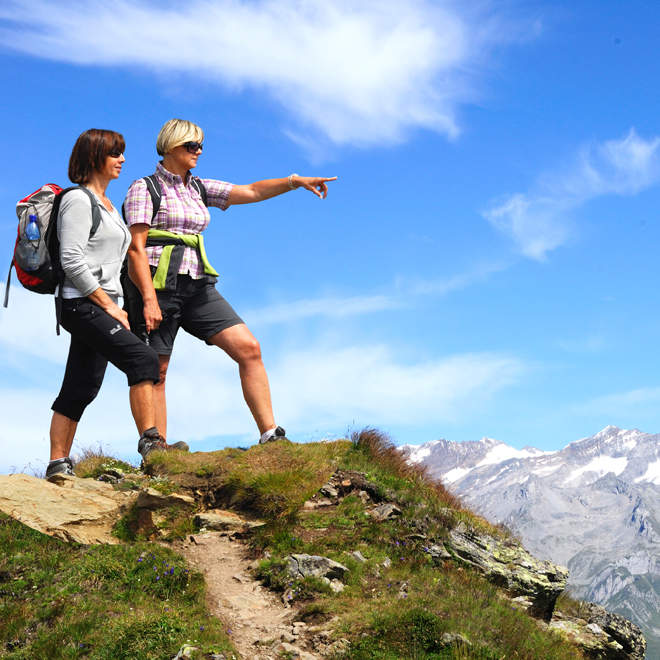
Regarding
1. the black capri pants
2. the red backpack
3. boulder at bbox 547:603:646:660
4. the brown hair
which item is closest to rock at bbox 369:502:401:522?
boulder at bbox 547:603:646:660

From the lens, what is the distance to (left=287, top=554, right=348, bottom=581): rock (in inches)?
328

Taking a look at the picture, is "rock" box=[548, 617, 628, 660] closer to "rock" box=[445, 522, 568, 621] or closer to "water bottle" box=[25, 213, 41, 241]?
"rock" box=[445, 522, 568, 621]

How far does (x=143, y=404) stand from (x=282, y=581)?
117 inches

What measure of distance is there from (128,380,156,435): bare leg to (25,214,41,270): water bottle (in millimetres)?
1947

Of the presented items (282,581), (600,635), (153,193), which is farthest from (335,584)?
(153,193)

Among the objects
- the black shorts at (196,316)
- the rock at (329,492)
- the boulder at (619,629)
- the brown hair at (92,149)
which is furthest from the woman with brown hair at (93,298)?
the boulder at (619,629)

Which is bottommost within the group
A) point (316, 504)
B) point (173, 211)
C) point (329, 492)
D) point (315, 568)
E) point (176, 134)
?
point (315, 568)

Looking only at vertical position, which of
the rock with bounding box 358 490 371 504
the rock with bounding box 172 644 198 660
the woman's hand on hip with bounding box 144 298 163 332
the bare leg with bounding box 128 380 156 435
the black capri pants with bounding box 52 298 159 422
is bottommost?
the rock with bounding box 172 644 198 660

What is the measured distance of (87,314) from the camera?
29.4 feet

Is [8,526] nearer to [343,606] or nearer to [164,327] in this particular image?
[164,327]

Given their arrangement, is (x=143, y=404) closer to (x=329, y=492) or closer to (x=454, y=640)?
(x=329, y=492)

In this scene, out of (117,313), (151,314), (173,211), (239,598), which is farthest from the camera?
(173,211)

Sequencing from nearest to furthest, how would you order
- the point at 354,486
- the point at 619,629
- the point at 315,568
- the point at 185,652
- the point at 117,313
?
the point at 185,652, the point at 315,568, the point at 117,313, the point at 354,486, the point at 619,629

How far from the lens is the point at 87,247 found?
8953 mm
